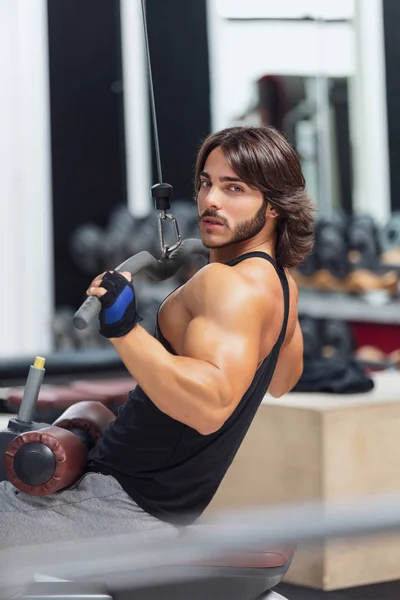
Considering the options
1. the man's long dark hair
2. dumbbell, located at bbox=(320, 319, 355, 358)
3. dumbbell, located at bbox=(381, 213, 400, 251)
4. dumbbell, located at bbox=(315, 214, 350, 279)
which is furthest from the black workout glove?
dumbbell, located at bbox=(381, 213, 400, 251)

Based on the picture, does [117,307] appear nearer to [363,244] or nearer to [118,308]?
[118,308]

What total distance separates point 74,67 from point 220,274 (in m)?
6.56

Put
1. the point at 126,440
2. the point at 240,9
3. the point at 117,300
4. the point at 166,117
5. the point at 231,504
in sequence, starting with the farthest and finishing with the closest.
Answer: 1. the point at 166,117
2. the point at 240,9
3. the point at 231,504
4. the point at 126,440
5. the point at 117,300

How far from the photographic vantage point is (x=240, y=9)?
24.0 ft

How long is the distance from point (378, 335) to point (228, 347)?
4.75 meters

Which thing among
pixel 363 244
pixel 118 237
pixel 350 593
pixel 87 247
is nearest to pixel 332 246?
pixel 363 244

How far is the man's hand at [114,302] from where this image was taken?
1.57 m

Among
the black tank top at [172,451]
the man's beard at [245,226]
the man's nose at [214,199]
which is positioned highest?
the man's nose at [214,199]

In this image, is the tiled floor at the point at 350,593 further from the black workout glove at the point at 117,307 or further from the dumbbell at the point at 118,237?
the dumbbell at the point at 118,237

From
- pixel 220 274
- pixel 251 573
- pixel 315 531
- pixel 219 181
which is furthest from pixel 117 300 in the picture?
pixel 315 531

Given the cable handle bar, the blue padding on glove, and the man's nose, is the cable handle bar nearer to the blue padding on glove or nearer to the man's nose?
the blue padding on glove

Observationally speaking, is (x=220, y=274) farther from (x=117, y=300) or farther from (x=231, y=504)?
(x=231, y=504)

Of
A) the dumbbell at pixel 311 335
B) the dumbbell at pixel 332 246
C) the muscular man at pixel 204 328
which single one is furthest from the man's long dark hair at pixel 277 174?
the dumbbell at pixel 332 246

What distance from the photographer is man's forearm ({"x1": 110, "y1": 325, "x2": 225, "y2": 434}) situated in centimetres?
159
